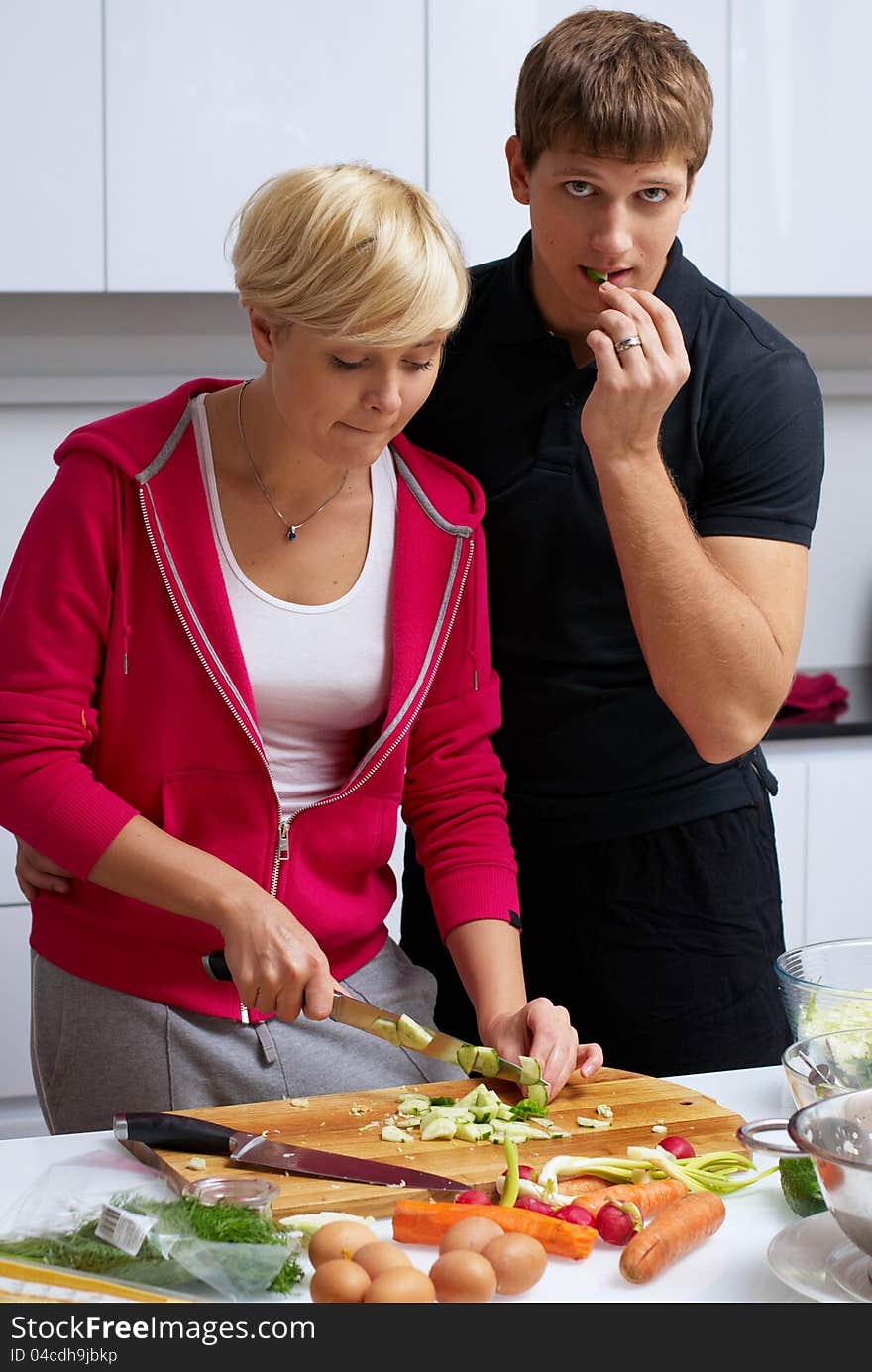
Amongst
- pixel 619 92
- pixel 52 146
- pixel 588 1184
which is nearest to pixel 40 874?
pixel 588 1184

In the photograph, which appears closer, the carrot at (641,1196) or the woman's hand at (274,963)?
the carrot at (641,1196)

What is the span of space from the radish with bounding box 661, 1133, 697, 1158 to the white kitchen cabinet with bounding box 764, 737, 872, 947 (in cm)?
169

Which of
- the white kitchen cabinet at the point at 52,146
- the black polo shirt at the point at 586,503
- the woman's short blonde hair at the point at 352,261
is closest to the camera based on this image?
the woman's short blonde hair at the point at 352,261

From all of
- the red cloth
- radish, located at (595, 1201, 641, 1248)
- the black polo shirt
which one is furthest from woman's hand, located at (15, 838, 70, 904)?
the red cloth

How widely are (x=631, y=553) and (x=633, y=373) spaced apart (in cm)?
17

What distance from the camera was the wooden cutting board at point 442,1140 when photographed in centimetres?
115

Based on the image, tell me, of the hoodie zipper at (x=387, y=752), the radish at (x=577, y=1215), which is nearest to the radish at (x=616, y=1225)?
the radish at (x=577, y=1215)

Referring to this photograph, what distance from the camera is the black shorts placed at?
5.79 feet

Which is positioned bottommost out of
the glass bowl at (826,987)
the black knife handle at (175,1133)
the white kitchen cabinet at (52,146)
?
the black knife handle at (175,1133)

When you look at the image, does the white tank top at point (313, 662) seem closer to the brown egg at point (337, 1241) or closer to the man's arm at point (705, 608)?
the man's arm at point (705, 608)

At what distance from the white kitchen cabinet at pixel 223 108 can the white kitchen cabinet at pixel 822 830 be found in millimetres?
1302

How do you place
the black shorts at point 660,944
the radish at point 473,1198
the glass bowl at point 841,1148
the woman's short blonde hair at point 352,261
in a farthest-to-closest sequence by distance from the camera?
the black shorts at point 660,944 < the woman's short blonde hair at point 352,261 < the radish at point 473,1198 < the glass bowl at point 841,1148

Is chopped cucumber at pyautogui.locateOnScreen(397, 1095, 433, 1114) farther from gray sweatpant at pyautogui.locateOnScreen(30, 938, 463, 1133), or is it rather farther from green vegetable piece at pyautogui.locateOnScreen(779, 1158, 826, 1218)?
green vegetable piece at pyautogui.locateOnScreen(779, 1158, 826, 1218)

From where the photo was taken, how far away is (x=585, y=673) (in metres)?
1.73
